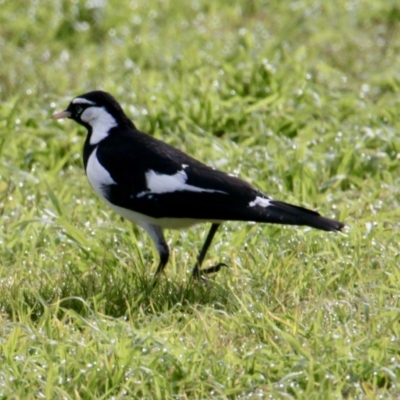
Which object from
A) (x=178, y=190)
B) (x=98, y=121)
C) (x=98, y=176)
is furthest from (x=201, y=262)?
(x=98, y=121)

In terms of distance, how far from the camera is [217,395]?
153 inches

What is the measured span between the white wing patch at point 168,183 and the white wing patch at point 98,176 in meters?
0.19

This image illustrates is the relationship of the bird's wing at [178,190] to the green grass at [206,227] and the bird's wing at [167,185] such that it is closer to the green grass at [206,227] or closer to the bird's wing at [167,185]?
the bird's wing at [167,185]

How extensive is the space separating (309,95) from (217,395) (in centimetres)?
417

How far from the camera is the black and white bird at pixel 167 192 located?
4.92m

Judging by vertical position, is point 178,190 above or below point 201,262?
above

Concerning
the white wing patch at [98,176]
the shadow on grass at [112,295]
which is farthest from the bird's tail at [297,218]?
the white wing patch at [98,176]

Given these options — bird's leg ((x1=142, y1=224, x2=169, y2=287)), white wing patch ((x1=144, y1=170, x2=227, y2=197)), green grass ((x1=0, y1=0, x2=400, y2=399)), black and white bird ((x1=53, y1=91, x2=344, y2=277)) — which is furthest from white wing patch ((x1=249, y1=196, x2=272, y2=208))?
bird's leg ((x1=142, y1=224, x2=169, y2=287))

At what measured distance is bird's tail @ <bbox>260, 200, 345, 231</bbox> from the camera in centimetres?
475

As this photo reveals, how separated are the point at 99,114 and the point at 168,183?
0.83 meters

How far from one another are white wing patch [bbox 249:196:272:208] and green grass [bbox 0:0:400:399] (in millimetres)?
331

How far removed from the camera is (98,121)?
5.76m

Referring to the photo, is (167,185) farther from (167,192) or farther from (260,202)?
(260,202)

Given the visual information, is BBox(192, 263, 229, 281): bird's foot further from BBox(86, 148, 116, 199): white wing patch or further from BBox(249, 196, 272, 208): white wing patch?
BBox(86, 148, 116, 199): white wing patch
